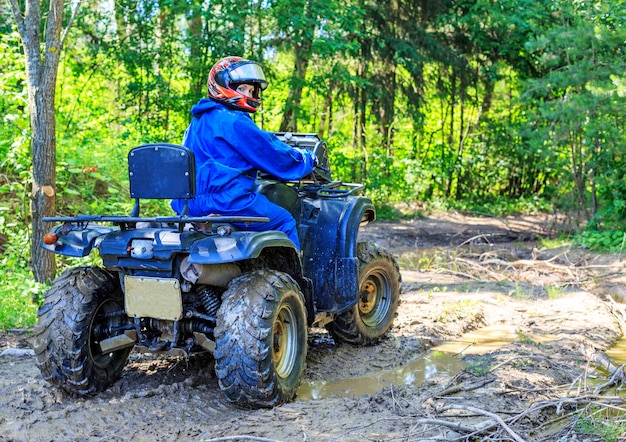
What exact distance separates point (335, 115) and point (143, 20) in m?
7.96

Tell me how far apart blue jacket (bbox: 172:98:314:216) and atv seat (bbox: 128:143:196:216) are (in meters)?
0.45

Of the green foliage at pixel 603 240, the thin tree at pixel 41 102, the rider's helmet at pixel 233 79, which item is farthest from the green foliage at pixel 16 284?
the green foliage at pixel 603 240

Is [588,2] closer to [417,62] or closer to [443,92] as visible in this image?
[417,62]

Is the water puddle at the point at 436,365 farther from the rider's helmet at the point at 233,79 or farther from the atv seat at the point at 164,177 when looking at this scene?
the rider's helmet at the point at 233,79

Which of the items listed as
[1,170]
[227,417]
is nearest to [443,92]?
[1,170]

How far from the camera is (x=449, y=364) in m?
5.65

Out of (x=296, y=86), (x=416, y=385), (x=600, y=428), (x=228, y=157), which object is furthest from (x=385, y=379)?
(x=296, y=86)

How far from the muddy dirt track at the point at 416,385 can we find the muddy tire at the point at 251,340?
13cm

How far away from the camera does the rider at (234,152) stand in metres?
4.75

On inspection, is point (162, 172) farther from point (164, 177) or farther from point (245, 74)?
point (245, 74)

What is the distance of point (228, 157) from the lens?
4816 mm

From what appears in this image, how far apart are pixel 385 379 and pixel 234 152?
6.71ft

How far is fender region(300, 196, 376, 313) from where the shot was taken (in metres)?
5.48

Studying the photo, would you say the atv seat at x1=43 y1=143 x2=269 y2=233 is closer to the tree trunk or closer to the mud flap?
the mud flap
